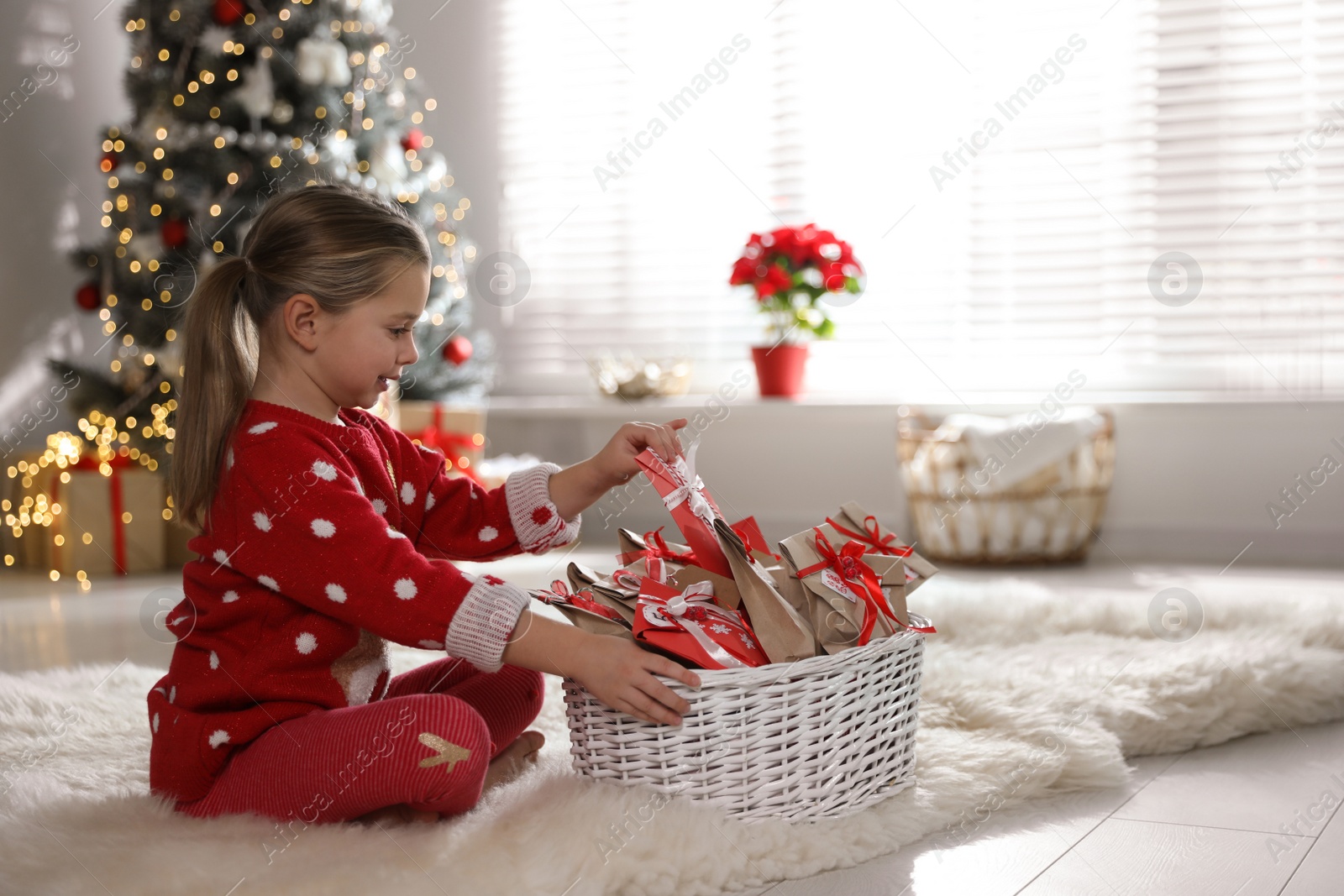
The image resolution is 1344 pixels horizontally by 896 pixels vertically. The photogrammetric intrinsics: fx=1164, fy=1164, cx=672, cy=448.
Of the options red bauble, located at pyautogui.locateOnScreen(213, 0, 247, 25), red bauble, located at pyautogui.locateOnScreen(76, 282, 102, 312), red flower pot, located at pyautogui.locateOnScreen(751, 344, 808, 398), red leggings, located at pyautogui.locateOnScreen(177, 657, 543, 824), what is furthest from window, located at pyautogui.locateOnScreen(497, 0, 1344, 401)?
red leggings, located at pyautogui.locateOnScreen(177, 657, 543, 824)

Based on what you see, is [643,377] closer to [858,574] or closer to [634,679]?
[858,574]

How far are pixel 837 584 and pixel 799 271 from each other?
2049mm

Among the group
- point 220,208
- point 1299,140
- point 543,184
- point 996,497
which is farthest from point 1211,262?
point 220,208

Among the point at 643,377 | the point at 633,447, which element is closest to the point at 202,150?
the point at 643,377

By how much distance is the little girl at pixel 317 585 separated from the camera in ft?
3.29

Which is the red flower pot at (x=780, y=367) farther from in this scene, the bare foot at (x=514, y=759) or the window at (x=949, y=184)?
the bare foot at (x=514, y=759)

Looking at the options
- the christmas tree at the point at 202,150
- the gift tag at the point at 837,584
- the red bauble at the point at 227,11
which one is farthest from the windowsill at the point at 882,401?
the gift tag at the point at 837,584

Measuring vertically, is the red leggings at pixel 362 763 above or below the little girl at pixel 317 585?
below

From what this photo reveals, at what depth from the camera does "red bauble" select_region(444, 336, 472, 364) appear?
125 inches

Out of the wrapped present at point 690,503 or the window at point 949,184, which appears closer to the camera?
the wrapped present at point 690,503

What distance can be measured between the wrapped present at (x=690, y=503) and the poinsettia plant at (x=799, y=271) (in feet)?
6.41

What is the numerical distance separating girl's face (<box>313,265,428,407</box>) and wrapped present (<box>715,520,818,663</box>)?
0.35 meters

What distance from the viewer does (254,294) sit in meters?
1.11

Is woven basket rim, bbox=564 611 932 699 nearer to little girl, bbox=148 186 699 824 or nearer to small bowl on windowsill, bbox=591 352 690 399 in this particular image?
little girl, bbox=148 186 699 824
